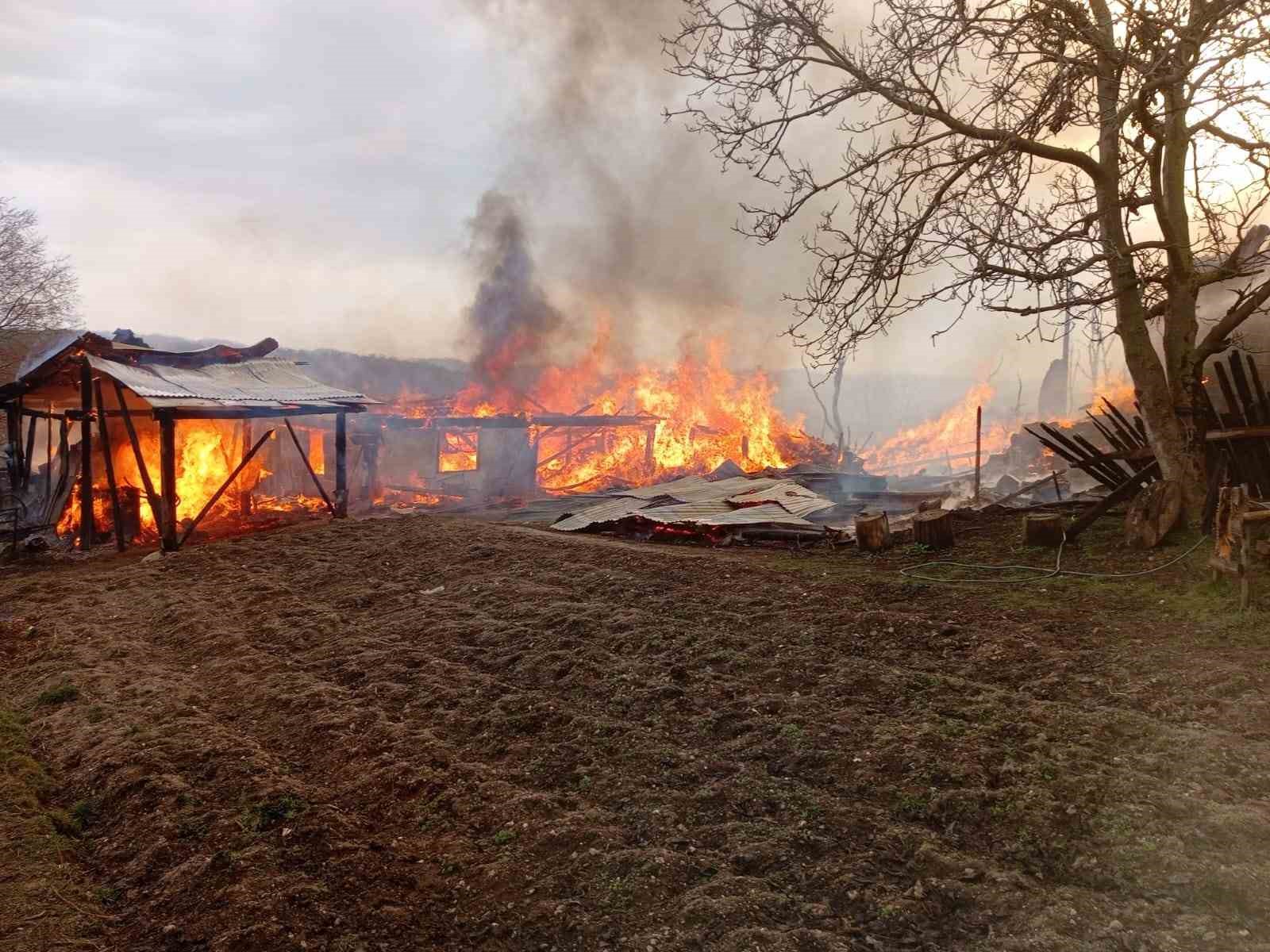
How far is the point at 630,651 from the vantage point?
642 cm

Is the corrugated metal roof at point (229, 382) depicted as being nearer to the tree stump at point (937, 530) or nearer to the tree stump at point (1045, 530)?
the tree stump at point (937, 530)

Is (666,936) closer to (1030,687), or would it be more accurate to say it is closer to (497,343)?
(1030,687)

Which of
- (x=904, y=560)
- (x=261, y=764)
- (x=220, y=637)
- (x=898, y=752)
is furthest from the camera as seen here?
(x=904, y=560)

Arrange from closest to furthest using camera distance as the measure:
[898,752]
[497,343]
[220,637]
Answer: [898,752]
[220,637]
[497,343]

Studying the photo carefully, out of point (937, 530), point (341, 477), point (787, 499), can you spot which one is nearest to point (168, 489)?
point (341, 477)

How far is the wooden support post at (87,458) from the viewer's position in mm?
13258

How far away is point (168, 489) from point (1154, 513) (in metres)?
14.9

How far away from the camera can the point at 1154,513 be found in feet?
26.9

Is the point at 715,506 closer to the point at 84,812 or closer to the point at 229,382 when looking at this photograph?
the point at 229,382

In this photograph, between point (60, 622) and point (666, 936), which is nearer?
point (666, 936)

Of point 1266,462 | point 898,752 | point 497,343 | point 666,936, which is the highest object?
point 497,343

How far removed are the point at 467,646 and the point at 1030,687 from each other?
4734mm

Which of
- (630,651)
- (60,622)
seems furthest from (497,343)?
(630,651)

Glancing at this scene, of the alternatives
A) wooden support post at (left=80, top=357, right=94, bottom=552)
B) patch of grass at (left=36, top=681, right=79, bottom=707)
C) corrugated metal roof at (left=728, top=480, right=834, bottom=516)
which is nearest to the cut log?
corrugated metal roof at (left=728, top=480, right=834, bottom=516)
